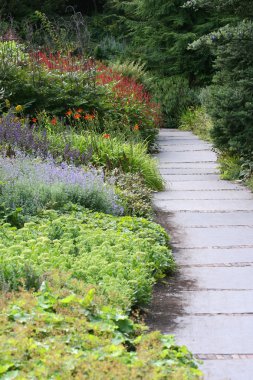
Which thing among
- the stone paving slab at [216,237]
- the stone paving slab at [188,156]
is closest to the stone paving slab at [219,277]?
the stone paving slab at [216,237]

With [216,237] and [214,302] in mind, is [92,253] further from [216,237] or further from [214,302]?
[216,237]

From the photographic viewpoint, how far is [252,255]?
658cm

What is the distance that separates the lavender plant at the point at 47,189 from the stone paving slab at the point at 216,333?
7.80 feet

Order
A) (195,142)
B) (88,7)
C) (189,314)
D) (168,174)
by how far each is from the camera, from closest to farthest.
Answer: (189,314) < (168,174) < (195,142) < (88,7)

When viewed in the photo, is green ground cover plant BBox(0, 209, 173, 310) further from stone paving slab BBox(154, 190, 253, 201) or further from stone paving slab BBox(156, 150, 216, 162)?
stone paving slab BBox(156, 150, 216, 162)

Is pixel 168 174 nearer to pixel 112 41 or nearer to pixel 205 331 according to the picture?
pixel 205 331

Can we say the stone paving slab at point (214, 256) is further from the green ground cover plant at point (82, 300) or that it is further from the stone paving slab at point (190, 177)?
the stone paving slab at point (190, 177)

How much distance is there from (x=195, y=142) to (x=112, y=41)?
30.5 ft

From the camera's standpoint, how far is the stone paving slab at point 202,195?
9.33 metres

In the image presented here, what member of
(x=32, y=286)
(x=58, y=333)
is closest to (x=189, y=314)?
(x=32, y=286)

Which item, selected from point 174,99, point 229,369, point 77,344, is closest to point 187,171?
point 229,369

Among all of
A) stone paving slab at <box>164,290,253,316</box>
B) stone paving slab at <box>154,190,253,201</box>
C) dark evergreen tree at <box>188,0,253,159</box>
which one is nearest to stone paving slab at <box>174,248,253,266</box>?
stone paving slab at <box>164,290,253,316</box>

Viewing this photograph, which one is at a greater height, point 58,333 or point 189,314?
point 58,333

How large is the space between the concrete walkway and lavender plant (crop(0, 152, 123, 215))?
83cm
